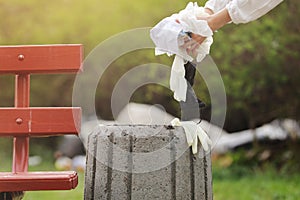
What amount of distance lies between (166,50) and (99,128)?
1.38ft

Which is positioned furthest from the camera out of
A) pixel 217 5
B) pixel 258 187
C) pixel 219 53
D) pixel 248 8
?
pixel 219 53

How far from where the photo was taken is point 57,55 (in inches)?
135

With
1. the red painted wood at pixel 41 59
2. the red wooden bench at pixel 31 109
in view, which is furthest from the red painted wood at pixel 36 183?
the red painted wood at pixel 41 59

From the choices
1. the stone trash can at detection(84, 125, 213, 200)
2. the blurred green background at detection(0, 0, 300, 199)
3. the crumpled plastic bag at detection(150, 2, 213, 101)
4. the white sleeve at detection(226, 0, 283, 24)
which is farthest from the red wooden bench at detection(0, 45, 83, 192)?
the blurred green background at detection(0, 0, 300, 199)

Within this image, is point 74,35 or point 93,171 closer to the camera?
point 93,171

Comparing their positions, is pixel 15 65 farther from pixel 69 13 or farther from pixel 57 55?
pixel 69 13

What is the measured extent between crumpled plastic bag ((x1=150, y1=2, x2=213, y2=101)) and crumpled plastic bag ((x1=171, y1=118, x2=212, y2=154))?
4.2 inches

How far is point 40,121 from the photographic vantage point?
3.34m

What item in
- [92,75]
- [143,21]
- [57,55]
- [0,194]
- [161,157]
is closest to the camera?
[161,157]

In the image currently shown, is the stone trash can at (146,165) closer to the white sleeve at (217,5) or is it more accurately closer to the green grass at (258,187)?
the white sleeve at (217,5)

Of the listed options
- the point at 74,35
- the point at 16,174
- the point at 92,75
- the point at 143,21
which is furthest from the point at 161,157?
the point at 74,35

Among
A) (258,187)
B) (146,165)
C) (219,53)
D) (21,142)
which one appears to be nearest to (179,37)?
(146,165)

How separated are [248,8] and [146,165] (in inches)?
28.8

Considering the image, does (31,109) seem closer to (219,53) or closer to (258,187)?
(258,187)
